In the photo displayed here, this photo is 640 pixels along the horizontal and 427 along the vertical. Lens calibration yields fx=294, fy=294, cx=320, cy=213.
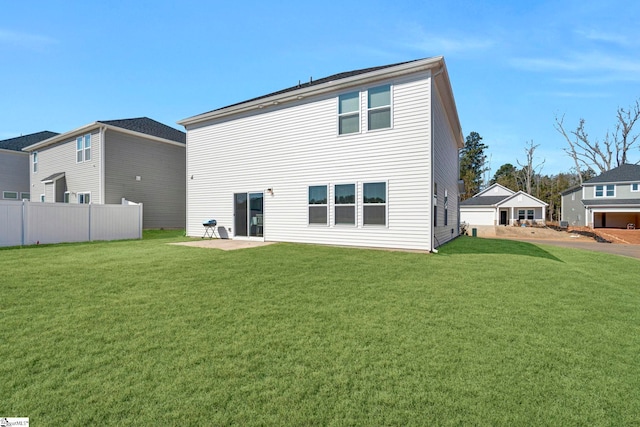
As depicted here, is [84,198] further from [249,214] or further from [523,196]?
[523,196]

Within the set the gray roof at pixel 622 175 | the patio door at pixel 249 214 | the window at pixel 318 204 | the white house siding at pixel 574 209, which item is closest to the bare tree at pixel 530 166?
the white house siding at pixel 574 209

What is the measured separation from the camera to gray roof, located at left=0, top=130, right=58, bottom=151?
882 inches

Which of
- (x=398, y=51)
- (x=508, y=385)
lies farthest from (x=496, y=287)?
(x=398, y=51)

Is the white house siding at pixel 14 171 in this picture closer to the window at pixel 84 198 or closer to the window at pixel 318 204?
the window at pixel 84 198

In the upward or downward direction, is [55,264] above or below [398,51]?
below

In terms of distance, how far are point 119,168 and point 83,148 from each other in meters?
2.87

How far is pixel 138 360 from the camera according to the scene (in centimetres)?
266

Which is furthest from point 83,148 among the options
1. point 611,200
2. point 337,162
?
point 611,200

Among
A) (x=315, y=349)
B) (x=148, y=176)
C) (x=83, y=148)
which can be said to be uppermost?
(x=83, y=148)

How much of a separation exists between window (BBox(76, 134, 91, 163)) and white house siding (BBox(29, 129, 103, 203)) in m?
0.26

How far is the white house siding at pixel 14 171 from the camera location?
21.8 meters

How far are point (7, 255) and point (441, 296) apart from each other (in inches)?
427

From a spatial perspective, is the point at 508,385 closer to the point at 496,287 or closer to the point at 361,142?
the point at 496,287

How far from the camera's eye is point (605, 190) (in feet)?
98.2
